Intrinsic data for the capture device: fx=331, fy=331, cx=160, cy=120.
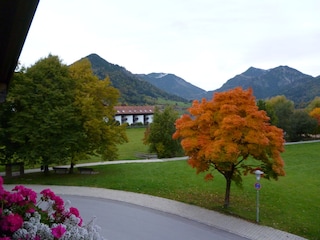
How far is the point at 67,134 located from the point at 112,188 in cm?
442

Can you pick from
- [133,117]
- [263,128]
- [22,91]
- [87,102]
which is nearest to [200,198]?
[263,128]

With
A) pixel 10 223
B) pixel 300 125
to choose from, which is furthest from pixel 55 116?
pixel 300 125

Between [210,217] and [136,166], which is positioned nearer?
[210,217]

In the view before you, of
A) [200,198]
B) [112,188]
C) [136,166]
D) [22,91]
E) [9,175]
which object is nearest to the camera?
[200,198]

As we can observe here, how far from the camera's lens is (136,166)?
25859 mm

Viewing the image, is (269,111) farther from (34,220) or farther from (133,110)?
(34,220)

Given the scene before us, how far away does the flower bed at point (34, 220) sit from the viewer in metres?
3.99

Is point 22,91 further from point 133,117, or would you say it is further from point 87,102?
point 133,117

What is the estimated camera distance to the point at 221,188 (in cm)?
1927

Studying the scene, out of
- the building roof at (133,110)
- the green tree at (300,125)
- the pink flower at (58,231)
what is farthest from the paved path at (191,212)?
the building roof at (133,110)

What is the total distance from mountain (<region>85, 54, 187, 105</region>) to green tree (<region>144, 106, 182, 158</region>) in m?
76.0

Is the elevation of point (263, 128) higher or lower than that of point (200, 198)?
higher

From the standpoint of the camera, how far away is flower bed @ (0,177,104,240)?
3.99 m

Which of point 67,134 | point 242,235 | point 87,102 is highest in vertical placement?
point 87,102
